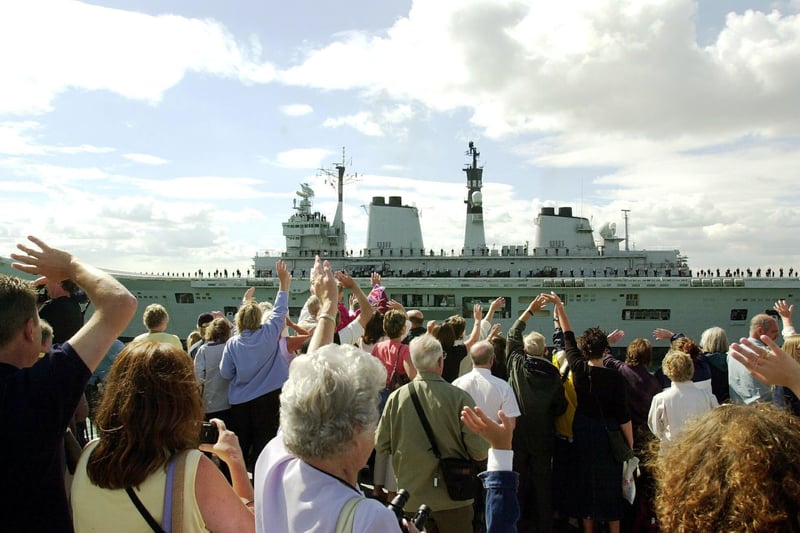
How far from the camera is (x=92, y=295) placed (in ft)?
6.87

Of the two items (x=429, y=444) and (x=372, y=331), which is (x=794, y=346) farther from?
(x=372, y=331)

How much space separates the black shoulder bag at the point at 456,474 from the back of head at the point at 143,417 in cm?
184

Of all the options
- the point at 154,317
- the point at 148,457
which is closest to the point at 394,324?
the point at 154,317

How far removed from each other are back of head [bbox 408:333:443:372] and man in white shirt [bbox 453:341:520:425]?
1.98ft

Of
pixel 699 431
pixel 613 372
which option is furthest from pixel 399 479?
pixel 699 431

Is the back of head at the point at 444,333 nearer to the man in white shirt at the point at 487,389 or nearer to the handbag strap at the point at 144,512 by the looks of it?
the man in white shirt at the point at 487,389

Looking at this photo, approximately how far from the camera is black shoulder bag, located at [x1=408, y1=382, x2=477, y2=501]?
3.43 metres

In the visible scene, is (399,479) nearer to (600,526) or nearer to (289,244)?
(600,526)

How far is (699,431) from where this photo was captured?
4.87 feet

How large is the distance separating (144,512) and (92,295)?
2.65 ft

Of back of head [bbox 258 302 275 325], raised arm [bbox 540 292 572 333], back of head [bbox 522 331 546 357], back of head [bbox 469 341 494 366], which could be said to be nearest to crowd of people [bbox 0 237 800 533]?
back of head [bbox 469 341 494 366]

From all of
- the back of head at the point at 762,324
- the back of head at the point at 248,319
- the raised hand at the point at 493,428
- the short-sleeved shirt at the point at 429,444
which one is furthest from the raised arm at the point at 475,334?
the raised hand at the point at 493,428

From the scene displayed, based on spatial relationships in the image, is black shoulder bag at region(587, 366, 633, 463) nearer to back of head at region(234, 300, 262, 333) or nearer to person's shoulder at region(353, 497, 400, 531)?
back of head at region(234, 300, 262, 333)

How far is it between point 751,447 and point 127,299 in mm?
2042
